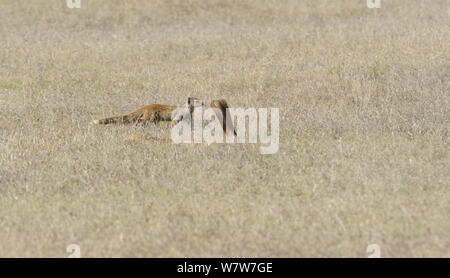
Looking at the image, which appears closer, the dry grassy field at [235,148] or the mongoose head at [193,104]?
the dry grassy field at [235,148]

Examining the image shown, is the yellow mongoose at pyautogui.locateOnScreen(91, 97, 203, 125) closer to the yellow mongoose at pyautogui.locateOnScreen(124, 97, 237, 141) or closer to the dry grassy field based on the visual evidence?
the yellow mongoose at pyautogui.locateOnScreen(124, 97, 237, 141)

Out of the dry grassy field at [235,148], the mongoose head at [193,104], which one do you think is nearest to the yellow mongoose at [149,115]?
the mongoose head at [193,104]

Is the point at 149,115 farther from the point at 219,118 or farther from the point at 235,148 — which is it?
the point at 235,148

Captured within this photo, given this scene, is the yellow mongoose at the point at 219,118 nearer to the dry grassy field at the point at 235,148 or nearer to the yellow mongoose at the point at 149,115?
the yellow mongoose at the point at 149,115

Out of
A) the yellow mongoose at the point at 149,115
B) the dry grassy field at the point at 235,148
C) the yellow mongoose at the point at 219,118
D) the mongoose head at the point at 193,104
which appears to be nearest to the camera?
the dry grassy field at the point at 235,148

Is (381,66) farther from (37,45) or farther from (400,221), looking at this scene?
(37,45)

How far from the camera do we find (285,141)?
8383 mm


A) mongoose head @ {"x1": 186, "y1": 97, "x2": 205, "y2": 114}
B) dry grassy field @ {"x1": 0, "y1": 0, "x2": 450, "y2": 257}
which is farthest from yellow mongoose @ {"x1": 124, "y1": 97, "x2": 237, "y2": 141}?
dry grassy field @ {"x1": 0, "y1": 0, "x2": 450, "y2": 257}

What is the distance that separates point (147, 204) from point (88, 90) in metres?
5.74

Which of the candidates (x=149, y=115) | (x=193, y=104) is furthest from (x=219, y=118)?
(x=149, y=115)

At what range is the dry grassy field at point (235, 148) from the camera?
569 cm

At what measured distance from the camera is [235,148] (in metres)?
8.00

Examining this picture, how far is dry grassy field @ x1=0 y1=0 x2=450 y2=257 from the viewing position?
5.69 meters

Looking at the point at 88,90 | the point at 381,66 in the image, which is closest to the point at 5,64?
the point at 88,90
